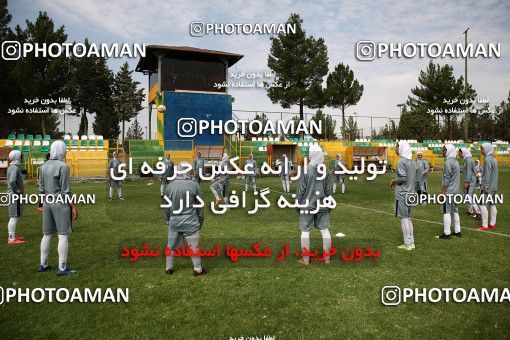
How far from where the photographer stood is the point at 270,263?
6.88 m

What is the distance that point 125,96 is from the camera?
60438 mm

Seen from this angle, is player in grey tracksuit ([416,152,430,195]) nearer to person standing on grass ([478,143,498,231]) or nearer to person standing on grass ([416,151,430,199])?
person standing on grass ([416,151,430,199])

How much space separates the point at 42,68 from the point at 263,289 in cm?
4222

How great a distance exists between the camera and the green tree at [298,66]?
44.8 metres

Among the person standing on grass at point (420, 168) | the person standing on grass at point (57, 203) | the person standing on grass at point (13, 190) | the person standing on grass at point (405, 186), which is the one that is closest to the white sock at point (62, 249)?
the person standing on grass at point (57, 203)

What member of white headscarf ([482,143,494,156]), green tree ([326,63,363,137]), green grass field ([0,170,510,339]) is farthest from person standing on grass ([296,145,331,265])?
green tree ([326,63,363,137])

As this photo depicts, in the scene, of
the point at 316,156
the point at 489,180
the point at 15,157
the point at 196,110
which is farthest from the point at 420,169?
the point at 196,110

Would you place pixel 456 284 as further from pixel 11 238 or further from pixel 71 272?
pixel 11 238

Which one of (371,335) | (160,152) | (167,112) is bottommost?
(371,335)

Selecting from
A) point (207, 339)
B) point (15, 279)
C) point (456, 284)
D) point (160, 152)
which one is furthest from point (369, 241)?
point (160, 152)

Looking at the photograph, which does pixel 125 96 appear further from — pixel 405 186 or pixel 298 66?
pixel 405 186

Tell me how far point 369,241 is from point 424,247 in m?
1.22

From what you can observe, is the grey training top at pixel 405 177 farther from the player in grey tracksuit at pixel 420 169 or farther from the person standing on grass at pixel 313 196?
the player in grey tracksuit at pixel 420 169

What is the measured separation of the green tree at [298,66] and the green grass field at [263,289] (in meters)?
37.5
